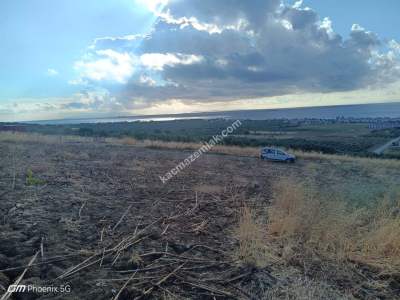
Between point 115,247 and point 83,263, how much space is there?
2.37ft

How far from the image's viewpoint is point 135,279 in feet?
14.7

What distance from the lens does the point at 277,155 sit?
90.0 feet

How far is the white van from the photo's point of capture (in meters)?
27.0

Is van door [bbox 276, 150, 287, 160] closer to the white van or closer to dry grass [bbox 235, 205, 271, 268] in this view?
the white van

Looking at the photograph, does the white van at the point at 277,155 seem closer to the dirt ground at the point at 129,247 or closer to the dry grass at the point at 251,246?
the dirt ground at the point at 129,247

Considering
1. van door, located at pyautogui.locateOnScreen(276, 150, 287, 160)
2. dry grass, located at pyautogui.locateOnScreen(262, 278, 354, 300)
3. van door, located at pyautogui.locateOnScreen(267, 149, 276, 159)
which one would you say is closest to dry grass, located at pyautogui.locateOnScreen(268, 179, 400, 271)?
dry grass, located at pyautogui.locateOnScreen(262, 278, 354, 300)

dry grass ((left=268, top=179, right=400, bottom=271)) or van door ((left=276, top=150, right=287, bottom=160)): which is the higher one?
dry grass ((left=268, top=179, right=400, bottom=271))

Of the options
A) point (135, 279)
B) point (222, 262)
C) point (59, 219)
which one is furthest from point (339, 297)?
point (59, 219)

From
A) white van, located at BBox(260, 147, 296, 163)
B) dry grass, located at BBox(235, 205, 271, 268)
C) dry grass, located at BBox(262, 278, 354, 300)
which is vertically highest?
Answer: dry grass, located at BBox(235, 205, 271, 268)

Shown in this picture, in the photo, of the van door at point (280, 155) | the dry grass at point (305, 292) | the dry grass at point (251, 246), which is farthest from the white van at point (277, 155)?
the dry grass at point (305, 292)

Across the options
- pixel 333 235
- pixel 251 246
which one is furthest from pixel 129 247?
pixel 333 235

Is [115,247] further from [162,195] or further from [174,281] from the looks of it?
[162,195]

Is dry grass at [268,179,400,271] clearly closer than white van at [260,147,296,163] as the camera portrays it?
Yes

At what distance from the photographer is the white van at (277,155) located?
26984 millimetres
